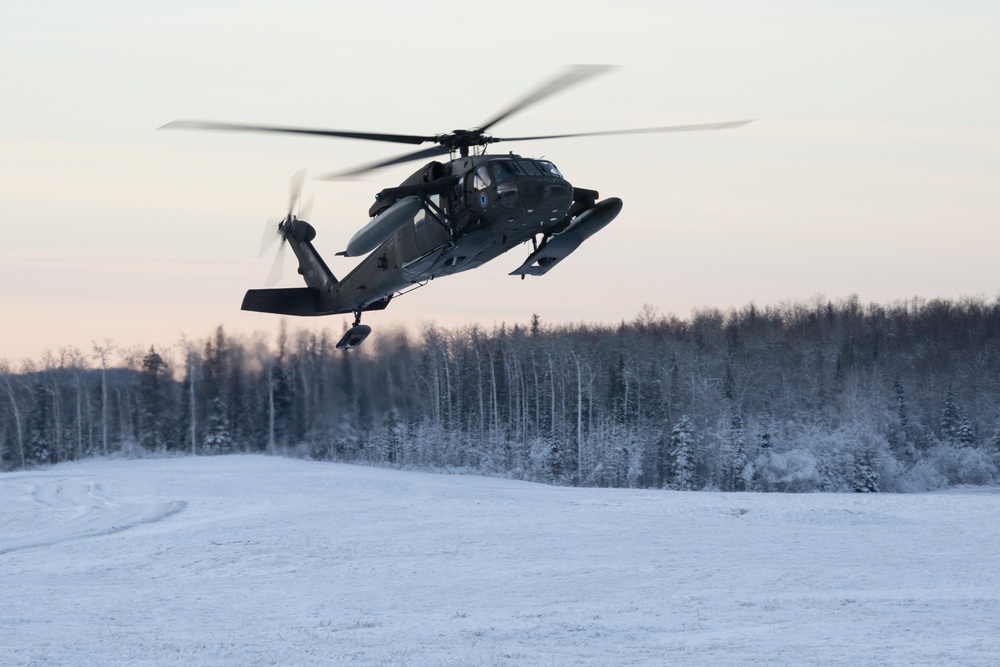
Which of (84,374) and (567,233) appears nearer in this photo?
(567,233)

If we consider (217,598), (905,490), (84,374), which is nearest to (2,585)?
(217,598)

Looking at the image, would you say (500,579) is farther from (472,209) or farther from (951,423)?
(951,423)

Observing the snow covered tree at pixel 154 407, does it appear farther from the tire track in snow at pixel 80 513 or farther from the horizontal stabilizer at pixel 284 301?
the horizontal stabilizer at pixel 284 301

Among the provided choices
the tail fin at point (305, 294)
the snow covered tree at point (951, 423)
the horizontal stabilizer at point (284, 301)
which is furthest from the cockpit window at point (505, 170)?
the snow covered tree at point (951, 423)

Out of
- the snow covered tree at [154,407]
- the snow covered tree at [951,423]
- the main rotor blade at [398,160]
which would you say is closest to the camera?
the main rotor blade at [398,160]

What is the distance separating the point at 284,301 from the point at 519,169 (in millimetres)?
9446

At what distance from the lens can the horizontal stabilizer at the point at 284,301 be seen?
85.7 feet

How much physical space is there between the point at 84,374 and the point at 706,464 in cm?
4983

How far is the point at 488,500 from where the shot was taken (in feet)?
134

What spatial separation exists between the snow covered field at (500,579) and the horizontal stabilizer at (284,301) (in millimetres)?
6323

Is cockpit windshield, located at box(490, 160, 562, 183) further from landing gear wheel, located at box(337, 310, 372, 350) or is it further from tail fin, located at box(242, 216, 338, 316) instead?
tail fin, located at box(242, 216, 338, 316)

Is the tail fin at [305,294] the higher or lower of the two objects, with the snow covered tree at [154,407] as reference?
higher

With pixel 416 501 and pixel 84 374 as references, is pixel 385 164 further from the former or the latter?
pixel 84 374

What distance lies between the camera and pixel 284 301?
26438mm
